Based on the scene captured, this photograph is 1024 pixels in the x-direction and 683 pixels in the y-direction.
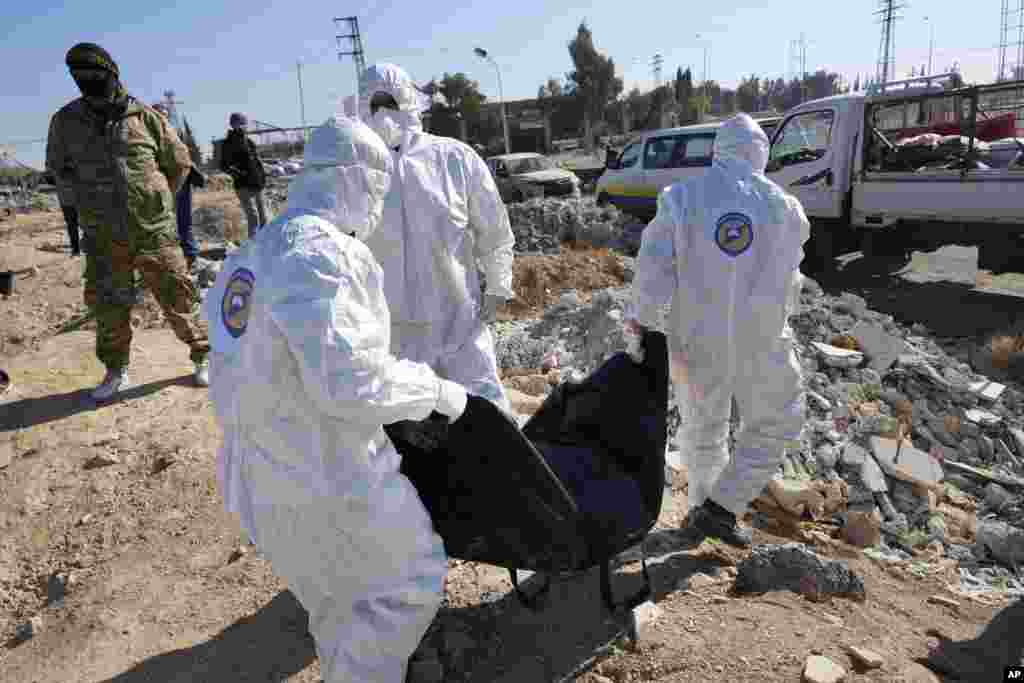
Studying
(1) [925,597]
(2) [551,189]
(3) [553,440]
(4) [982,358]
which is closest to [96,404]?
(3) [553,440]

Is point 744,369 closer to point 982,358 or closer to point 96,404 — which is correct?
point 96,404

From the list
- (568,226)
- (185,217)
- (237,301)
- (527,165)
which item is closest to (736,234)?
(237,301)

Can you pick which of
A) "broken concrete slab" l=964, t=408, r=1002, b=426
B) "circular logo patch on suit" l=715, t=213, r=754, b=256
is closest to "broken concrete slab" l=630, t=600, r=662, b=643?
"circular logo patch on suit" l=715, t=213, r=754, b=256

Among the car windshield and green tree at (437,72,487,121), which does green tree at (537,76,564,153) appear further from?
the car windshield

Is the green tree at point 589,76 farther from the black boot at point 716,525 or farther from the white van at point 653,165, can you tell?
the black boot at point 716,525

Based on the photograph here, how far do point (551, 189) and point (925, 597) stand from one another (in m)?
14.1

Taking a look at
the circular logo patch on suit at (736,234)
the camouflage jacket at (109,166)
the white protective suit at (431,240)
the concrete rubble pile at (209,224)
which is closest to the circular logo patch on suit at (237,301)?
the white protective suit at (431,240)

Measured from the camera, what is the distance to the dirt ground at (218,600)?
97.4 inches

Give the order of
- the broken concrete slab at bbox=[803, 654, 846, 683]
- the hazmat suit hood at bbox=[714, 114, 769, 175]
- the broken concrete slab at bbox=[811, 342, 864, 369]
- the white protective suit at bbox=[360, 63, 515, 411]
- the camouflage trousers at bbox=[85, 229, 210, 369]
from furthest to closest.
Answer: the broken concrete slab at bbox=[811, 342, 864, 369]
the camouflage trousers at bbox=[85, 229, 210, 369]
the hazmat suit hood at bbox=[714, 114, 769, 175]
the white protective suit at bbox=[360, 63, 515, 411]
the broken concrete slab at bbox=[803, 654, 846, 683]

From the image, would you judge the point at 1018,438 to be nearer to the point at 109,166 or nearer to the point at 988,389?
the point at 988,389

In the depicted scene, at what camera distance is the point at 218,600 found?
118 inches

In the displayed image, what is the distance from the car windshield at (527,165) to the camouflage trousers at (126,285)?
530 inches

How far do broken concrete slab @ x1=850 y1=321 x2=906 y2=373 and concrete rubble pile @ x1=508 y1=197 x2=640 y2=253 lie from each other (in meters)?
4.99

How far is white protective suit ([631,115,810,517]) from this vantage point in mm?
3047
